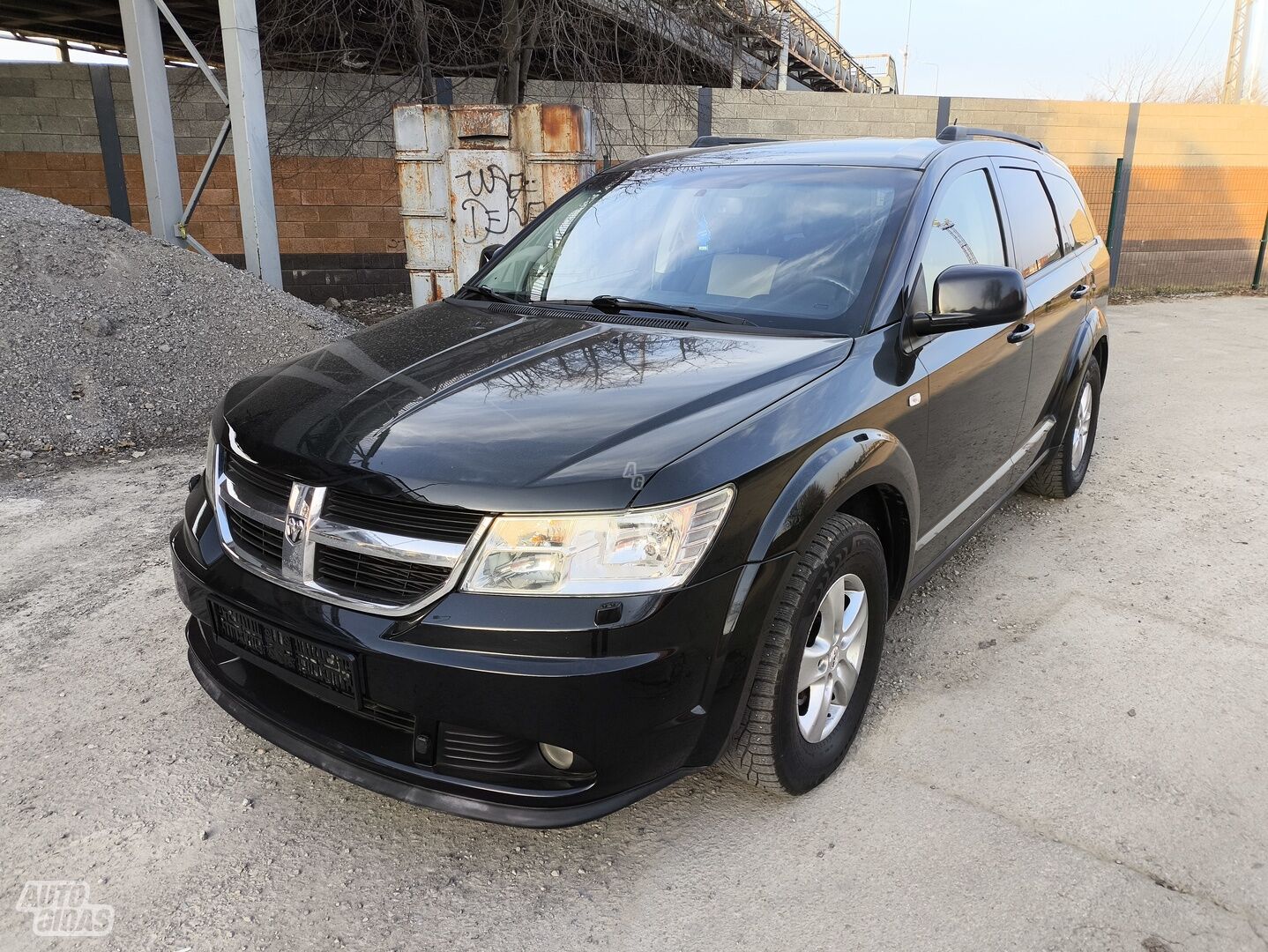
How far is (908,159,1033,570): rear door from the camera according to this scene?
3094 mm

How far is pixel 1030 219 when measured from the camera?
13.6 feet

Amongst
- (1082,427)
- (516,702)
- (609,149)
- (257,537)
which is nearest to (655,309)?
(257,537)

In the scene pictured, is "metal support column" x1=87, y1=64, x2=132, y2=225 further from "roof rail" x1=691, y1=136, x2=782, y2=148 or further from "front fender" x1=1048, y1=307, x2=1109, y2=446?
"front fender" x1=1048, y1=307, x2=1109, y2=446

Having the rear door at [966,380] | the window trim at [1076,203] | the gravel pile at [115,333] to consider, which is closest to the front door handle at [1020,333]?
the rear door at [966,380]

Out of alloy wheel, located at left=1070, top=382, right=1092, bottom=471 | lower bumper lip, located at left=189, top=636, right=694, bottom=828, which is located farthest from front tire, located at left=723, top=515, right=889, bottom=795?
alloy wheel, located at left=1070, top=382, right=1092, bottom=471

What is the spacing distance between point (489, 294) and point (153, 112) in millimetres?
6922

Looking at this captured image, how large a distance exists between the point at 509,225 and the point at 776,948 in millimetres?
5918

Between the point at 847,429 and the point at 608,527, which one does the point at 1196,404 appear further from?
the point at 608,527

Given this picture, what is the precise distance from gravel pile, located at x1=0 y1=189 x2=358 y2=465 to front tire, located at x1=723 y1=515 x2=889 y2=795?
491 cm

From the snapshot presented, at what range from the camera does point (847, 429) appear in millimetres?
2557

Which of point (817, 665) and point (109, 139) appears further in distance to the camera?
point (109, 139)

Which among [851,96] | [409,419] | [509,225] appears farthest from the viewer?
[851,96]

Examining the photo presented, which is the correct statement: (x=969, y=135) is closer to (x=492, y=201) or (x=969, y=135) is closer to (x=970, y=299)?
(x=970, y=299)

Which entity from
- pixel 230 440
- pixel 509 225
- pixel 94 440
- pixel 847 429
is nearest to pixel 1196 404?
pixel 509 225
